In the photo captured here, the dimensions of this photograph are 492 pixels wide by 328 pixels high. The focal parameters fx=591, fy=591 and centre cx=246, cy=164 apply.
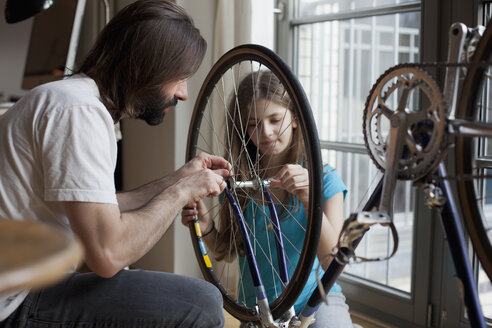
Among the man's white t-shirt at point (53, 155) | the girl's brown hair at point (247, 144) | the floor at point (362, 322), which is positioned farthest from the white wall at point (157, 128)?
the man's white t-shirt at point (53, 155)

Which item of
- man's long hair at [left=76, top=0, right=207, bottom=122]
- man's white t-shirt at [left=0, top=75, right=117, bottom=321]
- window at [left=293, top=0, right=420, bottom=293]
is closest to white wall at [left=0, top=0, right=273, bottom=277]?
window at [left=293, top=0, right=420, bottom=293]

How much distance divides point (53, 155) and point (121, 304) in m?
0.36

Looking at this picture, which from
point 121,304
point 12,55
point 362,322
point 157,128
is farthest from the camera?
point 12,55

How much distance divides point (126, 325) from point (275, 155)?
0.60 m

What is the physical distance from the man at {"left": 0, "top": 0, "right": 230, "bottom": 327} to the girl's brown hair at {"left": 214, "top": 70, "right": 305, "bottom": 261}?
6.1 inches

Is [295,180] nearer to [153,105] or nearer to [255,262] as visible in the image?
[255,262]

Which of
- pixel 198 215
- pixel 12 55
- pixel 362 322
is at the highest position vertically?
pixel 12 55

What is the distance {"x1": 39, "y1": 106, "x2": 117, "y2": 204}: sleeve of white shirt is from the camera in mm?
1124

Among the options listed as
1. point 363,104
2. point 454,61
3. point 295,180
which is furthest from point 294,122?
point 363,104

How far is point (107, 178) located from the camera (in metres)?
1.16

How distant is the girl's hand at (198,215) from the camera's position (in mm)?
1628

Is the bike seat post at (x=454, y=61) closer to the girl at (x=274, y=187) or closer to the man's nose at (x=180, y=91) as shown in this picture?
the girl at (x=274, y=187)

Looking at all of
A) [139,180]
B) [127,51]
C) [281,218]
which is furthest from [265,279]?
[139,180]

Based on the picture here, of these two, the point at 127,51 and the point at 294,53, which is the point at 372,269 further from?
the point at 127,51
